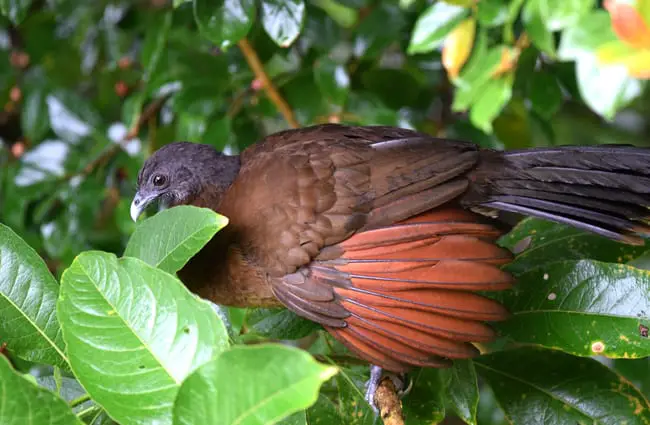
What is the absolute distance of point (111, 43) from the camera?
2627 mm

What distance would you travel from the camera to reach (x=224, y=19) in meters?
1.66

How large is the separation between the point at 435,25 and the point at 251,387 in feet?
4.16

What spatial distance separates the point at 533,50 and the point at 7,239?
59.5 inches

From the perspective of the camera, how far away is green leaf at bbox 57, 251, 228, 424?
92 centimetres

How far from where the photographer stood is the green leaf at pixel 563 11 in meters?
1.43

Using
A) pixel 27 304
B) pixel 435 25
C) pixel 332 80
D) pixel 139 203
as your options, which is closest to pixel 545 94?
pixel 435 25

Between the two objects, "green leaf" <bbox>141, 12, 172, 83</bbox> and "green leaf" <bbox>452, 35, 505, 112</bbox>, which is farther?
"green leaf" <bbox>141, 12, 172, 83</bbox>

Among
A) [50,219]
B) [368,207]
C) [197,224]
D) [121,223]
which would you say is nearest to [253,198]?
[368,207]

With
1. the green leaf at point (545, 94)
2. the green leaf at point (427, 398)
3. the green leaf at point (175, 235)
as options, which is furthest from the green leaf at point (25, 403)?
the green leaf at point (545, 94)

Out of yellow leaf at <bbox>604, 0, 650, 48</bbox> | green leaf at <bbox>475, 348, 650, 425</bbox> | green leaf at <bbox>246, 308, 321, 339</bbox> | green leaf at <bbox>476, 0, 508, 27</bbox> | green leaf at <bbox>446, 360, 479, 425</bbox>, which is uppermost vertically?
yellow leaf at <bbox>604, 0, 650, 48</bbox>

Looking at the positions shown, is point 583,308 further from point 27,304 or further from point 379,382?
point 27,304

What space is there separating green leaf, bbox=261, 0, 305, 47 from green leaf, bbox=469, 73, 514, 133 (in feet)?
1.56

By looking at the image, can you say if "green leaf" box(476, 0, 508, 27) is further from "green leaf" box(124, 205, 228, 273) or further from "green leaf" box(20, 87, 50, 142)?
"green leaf" box(20, 87, 50, 142)

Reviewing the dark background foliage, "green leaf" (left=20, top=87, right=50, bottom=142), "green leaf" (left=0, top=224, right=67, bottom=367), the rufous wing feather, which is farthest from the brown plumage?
"green leaf" (left=20, top=87, right=50, bottom=142)
